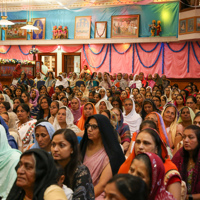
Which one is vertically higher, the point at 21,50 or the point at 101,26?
the point at 101,26

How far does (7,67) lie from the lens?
1165cm

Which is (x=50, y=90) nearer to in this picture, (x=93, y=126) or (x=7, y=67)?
(x=7, y=67)

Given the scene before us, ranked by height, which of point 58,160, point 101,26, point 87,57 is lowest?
point 58,160

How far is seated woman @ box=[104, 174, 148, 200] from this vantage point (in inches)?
52.1

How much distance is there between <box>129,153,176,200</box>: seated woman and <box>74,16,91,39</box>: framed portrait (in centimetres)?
1421

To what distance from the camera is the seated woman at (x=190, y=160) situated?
8.94 feet

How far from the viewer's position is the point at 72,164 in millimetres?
2213

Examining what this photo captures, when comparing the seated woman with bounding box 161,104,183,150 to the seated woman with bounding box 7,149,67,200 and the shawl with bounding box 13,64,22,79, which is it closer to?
the seated woman with bounding box 7,149,67,200

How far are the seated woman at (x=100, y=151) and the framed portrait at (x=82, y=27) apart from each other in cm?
1330

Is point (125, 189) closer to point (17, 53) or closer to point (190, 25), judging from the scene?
point (190, 25)

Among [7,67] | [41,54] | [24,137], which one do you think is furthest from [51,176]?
[41,54]

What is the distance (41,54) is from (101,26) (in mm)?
3726

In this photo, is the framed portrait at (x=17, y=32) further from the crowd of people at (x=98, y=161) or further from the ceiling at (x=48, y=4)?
the crowd of people at (x=98, y=161)

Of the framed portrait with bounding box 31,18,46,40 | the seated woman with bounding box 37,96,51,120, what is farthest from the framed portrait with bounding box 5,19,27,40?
the seated woman with bounding box 37,96,51,120
